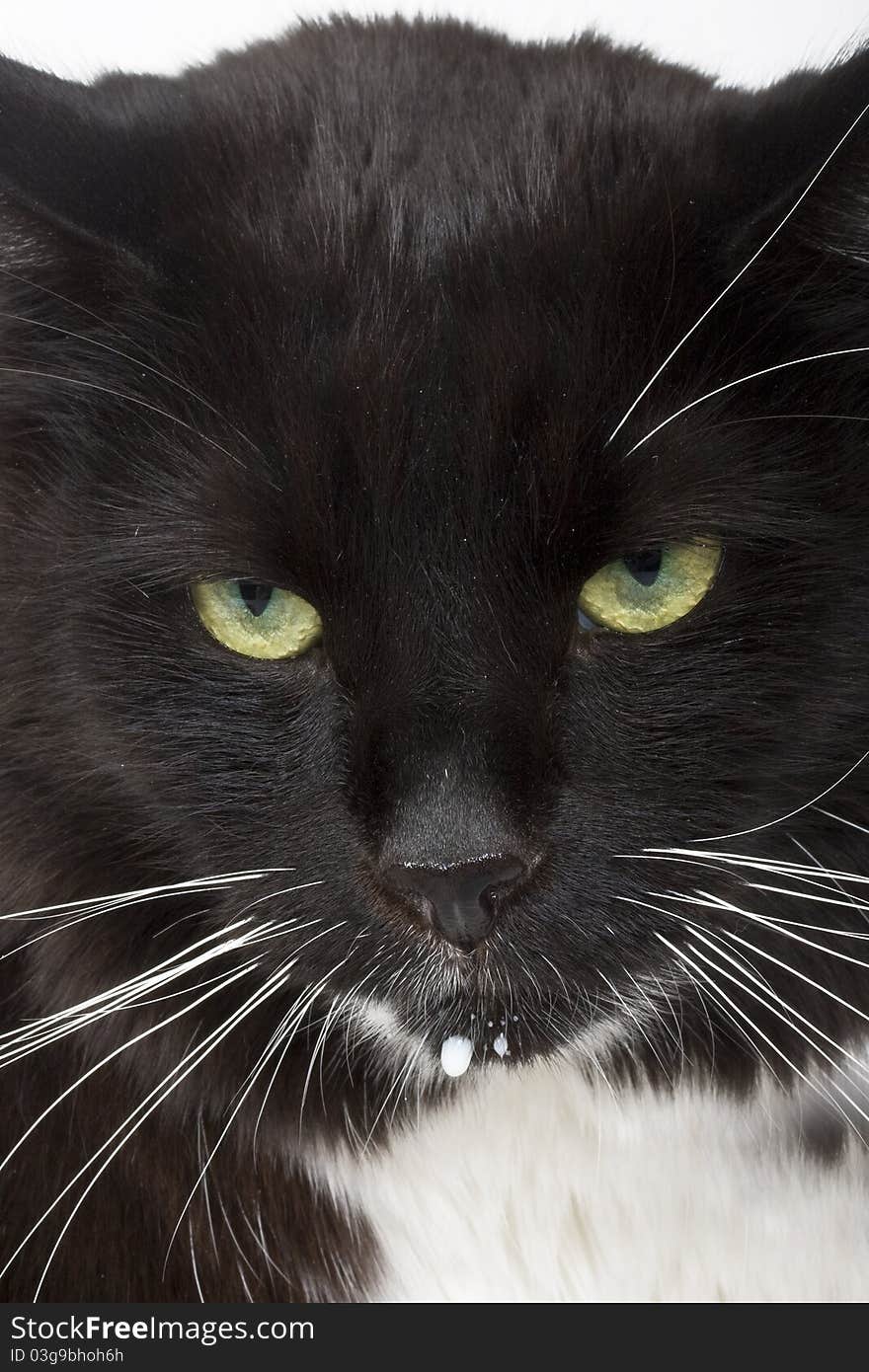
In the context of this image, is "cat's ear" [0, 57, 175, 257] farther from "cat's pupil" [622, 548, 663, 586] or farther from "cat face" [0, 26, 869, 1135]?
"cat's pupil" [622, 548, 663, 586]

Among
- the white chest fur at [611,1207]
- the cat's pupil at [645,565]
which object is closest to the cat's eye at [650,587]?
the cat's pupil at [645,565]

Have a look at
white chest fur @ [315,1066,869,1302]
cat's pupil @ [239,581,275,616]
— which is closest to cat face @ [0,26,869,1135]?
cat's pupil @ [239,581,275,616]

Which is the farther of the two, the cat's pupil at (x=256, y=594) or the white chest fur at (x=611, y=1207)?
the white chest fur at (x=611, y=1207)

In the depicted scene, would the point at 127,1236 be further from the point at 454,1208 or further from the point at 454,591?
the point at 454,591

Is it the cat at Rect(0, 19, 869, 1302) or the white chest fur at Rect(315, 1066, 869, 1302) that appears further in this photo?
the white chest fur at Rect(315, 1066, 869, 1302)

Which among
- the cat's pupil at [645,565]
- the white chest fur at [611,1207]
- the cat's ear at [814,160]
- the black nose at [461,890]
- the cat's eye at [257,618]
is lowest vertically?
the white chest fur at [611,1207]

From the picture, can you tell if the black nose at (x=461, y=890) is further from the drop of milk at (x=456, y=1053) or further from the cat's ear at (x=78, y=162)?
the cat's ear at (x=78, y=162)

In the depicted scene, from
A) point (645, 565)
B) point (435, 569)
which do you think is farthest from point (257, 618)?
point (645, 565)

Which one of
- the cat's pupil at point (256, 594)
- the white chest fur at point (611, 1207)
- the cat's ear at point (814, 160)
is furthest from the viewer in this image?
the white chest fur at point (611, 1207)

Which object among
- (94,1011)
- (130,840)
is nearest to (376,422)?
(130,840)
